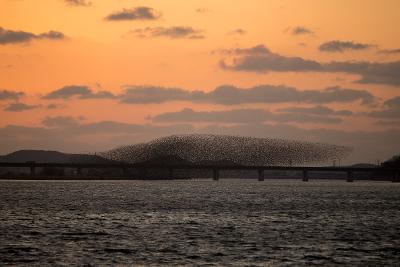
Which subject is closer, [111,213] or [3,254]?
[3,254]

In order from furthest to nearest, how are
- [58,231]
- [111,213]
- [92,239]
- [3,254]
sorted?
[111,213]
[58,231]
[92,239]
[3,254]

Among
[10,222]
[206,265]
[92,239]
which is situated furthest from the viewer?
[10,222]

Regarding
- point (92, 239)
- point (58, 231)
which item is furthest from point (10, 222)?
point (92, 239)

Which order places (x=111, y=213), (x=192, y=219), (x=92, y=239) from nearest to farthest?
(x=92, y=239), (x=192, y=219), (x=111, y=213)

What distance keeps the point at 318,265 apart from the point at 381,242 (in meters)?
15.4

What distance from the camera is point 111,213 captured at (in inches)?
3686

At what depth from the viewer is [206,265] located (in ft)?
150

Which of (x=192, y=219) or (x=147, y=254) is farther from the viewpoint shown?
(x=192, y=219)

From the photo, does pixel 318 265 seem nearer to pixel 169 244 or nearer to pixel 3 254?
pixel 169 244

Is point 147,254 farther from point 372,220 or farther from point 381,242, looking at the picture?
point 372,220

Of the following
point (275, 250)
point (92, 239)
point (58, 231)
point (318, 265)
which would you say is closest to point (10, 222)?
point (58, 231)

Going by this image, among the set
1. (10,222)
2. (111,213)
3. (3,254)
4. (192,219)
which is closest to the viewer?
(3,254)

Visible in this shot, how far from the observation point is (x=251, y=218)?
86812 mm

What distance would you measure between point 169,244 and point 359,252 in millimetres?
13173
